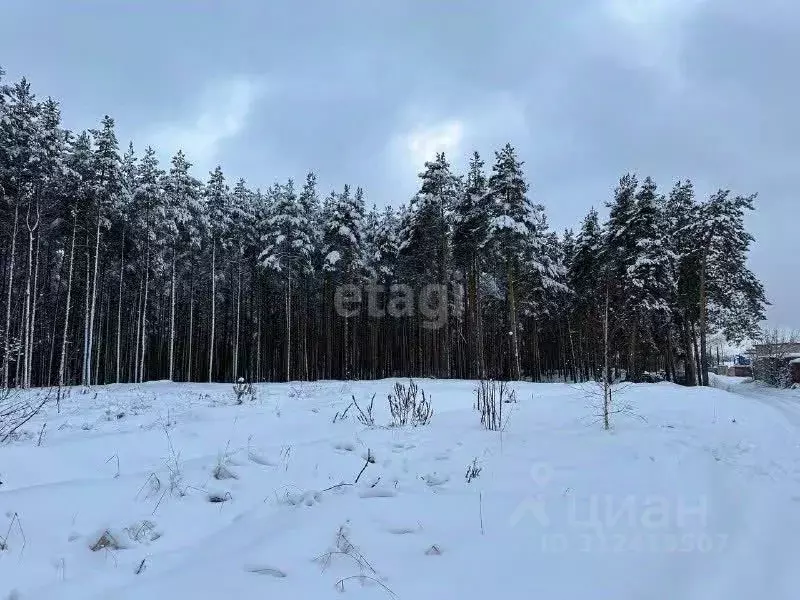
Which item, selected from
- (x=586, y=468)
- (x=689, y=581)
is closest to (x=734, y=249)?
(x=586, y=468)

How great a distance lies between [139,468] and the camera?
14.5ft

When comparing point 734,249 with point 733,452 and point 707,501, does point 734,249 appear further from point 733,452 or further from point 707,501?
point 707,501

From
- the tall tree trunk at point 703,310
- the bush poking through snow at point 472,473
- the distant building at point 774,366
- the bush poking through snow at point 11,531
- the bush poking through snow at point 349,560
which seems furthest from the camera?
the distant building at point 774,366

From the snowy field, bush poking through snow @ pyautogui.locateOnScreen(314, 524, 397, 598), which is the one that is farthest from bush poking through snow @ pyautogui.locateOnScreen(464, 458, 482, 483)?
bush poking through snow @ pyautogui.locateOnScreen(314, 524, 397, 598)

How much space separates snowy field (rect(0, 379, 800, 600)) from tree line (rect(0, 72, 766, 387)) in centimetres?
1506

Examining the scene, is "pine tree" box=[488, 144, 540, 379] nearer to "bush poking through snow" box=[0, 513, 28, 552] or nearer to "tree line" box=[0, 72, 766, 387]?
"tree line" box=[0, 72, 766, 387]

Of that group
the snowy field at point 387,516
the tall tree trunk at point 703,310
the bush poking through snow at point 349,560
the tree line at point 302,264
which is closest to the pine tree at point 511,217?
the tree line at point 302,264

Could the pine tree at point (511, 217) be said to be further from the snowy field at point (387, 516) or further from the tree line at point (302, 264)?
the snowy field at point (387, 516)

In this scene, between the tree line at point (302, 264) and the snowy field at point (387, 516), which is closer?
the snowy field at point (387, 516)

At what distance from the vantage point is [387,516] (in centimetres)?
357

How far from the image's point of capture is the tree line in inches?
854

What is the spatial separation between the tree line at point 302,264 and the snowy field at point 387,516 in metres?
15.1

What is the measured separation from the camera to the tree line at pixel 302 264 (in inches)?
854

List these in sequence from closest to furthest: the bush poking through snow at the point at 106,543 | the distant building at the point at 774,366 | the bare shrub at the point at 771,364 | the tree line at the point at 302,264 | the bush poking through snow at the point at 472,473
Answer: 1. the bush poking through snow at the point at 106,543
2. the bush poking through snow at the point at 472,473
3. the tree line at the point at 302,264
4. the distant building at the point at 774,366
5. the bare shrub at the point at 771,364
